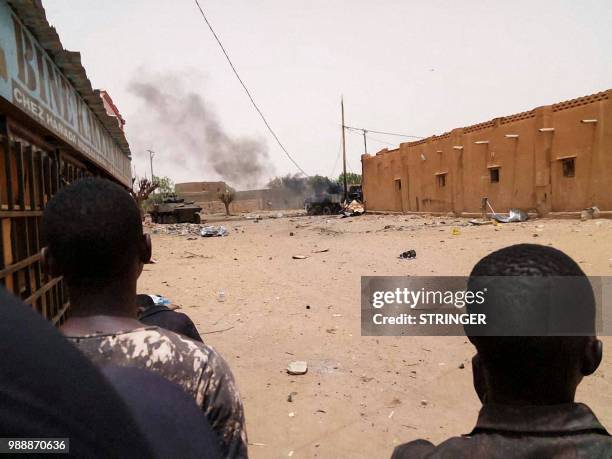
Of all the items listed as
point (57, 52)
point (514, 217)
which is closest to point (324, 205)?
point (514, 217)

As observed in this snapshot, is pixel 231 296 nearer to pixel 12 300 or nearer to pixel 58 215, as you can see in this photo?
pixel 58 215

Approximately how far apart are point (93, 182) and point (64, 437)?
0.90m

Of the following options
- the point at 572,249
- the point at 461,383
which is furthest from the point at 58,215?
the point at 572,249

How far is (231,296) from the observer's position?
7.34 metres

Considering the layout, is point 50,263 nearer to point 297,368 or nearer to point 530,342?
point 530,342

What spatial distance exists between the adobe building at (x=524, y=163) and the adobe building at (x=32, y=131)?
13.9m

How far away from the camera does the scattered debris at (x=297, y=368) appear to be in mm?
4113

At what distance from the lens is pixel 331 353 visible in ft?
15.2

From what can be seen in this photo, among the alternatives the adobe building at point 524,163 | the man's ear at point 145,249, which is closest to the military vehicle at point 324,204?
the adobe building at point 524,163

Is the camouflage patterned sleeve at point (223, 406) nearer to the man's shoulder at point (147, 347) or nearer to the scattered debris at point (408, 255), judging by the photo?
the man's shoulder at point (147, 347)

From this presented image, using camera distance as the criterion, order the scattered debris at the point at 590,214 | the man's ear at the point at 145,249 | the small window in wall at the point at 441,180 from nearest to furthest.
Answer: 1. the man's ear at the point at 145,249
2. the scattered debris at the point at 590,214
3. the small window in wall at the point at 441,180

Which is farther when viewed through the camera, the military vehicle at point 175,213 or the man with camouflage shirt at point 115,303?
the military vehicle at point 175,213

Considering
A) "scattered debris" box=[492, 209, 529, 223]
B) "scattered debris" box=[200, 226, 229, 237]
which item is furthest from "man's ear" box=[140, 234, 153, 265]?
"scattered debris" box=[200, 226, 229, 237]

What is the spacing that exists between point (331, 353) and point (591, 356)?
371 centimetres
